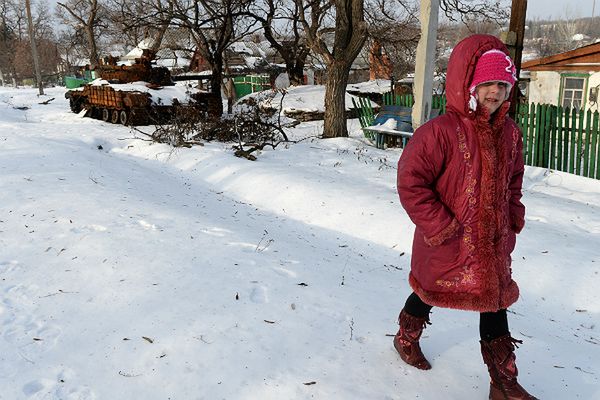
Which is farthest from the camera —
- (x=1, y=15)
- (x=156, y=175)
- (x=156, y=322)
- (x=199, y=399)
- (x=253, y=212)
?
(x=1, y=15)

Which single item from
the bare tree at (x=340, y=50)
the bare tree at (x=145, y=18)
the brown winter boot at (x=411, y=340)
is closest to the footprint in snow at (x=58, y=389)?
the brown winter boot at (x=411, y=340)

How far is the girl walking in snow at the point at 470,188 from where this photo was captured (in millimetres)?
2131

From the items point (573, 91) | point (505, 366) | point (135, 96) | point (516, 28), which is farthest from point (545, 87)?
point (505, 366)

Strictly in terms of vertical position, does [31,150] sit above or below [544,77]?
below

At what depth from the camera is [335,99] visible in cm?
1295

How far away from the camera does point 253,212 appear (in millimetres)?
6488

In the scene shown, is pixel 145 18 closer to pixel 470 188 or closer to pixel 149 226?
pixel 149 226

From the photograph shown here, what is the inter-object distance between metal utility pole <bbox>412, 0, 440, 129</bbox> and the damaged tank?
9.08 m

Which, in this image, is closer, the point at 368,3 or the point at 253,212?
the point at 253,212

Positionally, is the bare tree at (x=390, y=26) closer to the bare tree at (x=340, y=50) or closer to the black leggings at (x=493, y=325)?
the bare tree at (x=340, y=50)

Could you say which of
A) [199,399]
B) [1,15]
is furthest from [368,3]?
[1,15]

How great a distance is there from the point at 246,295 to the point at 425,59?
13.3ft

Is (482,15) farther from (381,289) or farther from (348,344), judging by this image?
(348,344)

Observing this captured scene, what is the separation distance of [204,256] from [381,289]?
1555mm
